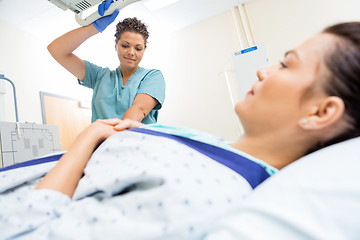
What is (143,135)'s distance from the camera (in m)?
0.63

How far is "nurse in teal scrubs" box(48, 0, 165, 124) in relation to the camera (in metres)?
1.48

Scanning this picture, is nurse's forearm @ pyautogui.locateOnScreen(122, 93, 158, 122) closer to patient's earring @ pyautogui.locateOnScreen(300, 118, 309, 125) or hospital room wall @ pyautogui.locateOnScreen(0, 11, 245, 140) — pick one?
patient's earring @ pyautogui.locateOnScreen(300, 118, 309, 125)

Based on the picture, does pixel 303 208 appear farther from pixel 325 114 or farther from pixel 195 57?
pixel 195 57

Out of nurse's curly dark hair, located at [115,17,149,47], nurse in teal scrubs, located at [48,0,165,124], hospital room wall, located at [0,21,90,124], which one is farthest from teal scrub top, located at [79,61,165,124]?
hospital room wall, located at [0,21,90,124]

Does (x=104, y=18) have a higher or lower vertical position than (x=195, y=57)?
lower

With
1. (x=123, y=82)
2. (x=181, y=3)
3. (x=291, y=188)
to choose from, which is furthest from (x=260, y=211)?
(x=181, y=3)

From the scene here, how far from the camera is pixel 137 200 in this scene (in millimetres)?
444

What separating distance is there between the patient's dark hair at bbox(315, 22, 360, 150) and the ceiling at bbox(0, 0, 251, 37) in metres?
3.07

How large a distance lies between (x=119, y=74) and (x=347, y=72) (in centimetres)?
139

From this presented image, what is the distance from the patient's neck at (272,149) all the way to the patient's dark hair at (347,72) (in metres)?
0.15

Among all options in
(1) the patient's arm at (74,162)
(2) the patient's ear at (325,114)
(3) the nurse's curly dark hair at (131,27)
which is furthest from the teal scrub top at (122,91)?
(2) the patient's ear at (325,114)

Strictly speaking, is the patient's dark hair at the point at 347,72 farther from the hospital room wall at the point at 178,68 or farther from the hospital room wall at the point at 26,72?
the hospital room wall at the point at 26,72

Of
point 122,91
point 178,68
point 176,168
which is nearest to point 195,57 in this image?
point 178,68

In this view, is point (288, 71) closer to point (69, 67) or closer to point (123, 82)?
point (123, 82)
